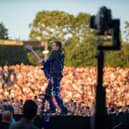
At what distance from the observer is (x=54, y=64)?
42.6ft

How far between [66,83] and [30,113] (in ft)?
34.3

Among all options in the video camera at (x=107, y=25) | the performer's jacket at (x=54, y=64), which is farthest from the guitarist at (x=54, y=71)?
the video camera at (x=107, y=25)

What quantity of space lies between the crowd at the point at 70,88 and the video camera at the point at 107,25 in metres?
9.09

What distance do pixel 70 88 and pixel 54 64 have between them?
3374mm

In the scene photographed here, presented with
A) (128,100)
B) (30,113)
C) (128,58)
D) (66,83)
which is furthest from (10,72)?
(30,113)

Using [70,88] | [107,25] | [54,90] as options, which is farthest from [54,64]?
[107,25]

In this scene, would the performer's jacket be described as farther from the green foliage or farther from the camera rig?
the camera rig

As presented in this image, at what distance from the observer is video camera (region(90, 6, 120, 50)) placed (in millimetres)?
5809

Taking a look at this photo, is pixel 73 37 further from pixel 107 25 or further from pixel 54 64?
pixel 107 25

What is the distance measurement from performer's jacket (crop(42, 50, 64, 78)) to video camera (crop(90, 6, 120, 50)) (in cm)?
692

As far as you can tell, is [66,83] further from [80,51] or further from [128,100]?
[80,51]

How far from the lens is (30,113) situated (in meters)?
5.93

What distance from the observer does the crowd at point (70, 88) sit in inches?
613

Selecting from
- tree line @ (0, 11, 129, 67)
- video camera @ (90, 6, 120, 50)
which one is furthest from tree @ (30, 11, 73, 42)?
video camera @ (90, 6, 120, 50)
